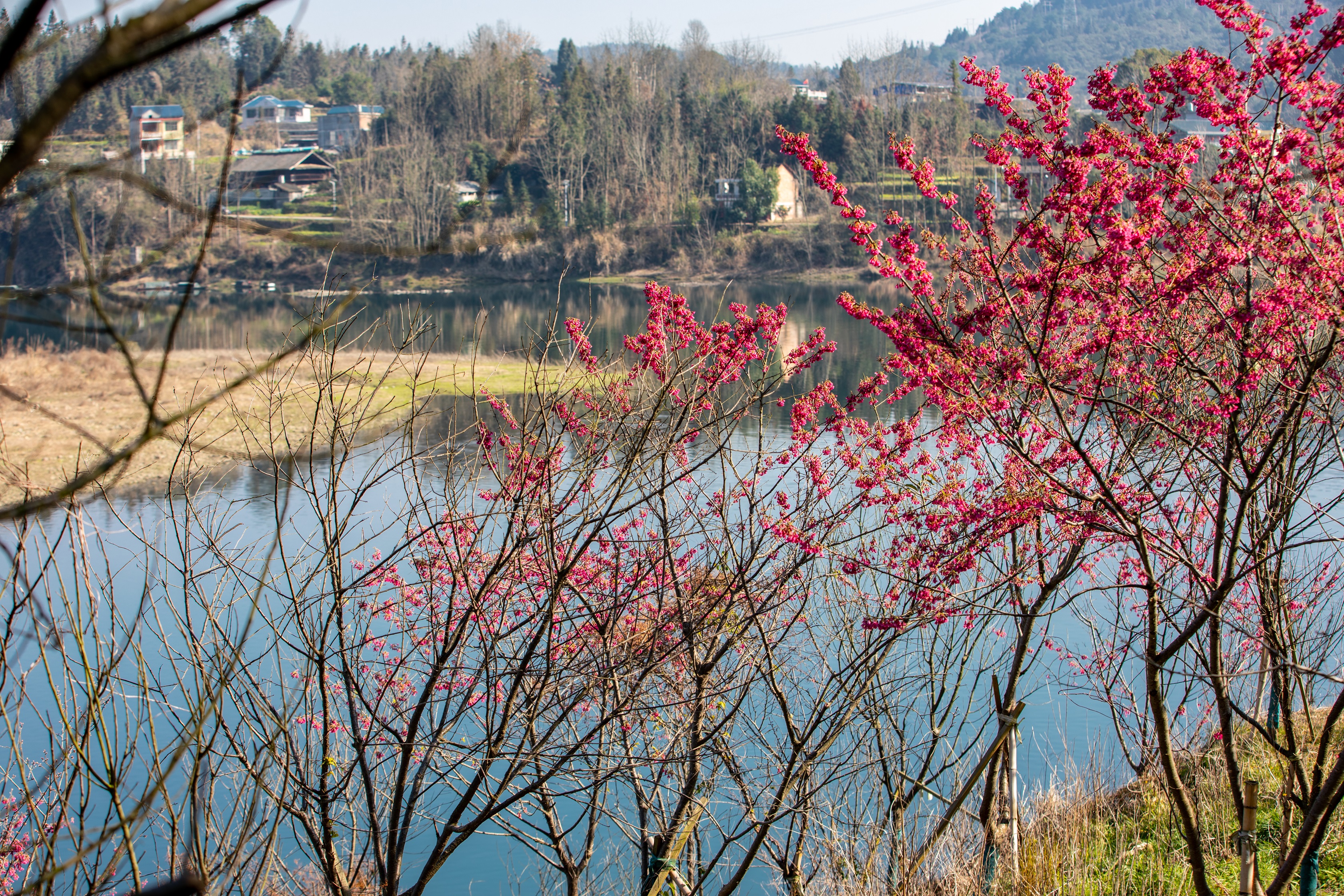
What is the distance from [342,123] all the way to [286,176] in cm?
1921

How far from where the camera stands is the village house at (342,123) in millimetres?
77812

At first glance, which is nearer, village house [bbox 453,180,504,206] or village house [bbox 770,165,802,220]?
village house [bbox 453,180,504,206]

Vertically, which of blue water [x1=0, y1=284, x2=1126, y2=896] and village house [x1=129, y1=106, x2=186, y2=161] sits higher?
village house [x1=129, y1=106, x2=186, y2=161]

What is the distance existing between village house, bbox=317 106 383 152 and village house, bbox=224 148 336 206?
1140 centimetres

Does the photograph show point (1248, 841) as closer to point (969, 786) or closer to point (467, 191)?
point (969, 786)

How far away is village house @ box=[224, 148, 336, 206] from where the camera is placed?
6162 cm

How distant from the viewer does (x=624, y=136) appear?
5503 cm

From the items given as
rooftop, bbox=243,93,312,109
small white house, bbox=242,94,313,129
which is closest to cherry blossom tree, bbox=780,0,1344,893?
rooftop, bbox=243,93,312,109

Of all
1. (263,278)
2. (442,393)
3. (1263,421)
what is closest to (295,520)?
(442,393)

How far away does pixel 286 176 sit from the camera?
64062 mm

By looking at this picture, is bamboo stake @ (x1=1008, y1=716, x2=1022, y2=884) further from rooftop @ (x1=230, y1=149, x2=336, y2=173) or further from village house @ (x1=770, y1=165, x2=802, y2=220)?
rooftop @ (x1=230, y1=149, x2=336, y2=173)

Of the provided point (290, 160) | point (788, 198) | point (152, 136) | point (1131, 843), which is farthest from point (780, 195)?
point (152, 136)

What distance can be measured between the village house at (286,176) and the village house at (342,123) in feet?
37.4

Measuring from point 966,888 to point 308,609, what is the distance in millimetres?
3334
